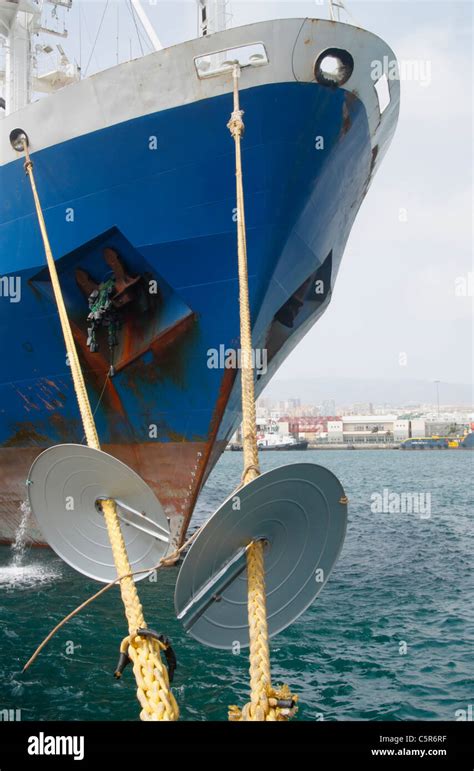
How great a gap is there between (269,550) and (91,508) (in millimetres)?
1457

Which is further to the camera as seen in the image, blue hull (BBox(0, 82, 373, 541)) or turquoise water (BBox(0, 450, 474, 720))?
blue hull (BBox(0, 82, 373, 541))

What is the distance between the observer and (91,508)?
16.7 ft

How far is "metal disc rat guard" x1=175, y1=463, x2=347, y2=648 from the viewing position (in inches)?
150

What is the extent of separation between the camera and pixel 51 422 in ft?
38.3

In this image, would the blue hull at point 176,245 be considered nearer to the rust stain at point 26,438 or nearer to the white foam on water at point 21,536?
the rust stain at point 26,438

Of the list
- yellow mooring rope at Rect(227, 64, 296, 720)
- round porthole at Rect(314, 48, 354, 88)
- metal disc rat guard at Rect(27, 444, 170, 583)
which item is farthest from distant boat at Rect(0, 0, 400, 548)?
metal disc rat guard at Rect(27, 444, 170, 583)

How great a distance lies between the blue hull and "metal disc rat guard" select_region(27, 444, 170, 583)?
5.11 meters

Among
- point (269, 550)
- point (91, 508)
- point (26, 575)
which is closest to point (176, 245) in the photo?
point (91, 508)

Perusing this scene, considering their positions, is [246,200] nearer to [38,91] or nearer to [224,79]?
[224,79]

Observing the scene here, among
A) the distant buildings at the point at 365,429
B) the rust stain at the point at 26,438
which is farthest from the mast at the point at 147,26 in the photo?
the distant buildings at the point at 365,429

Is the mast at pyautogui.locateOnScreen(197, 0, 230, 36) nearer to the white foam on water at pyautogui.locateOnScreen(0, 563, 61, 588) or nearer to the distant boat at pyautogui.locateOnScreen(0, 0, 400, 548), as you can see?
the distant boat at pyautogui.locateOnScreen(0, 0, 400, 548)

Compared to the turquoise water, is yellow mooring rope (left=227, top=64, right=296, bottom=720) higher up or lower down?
higher up

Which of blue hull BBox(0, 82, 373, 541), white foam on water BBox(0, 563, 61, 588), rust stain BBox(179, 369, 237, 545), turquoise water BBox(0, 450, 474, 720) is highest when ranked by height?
blue hull BBox(0, 82, 373, 541)
